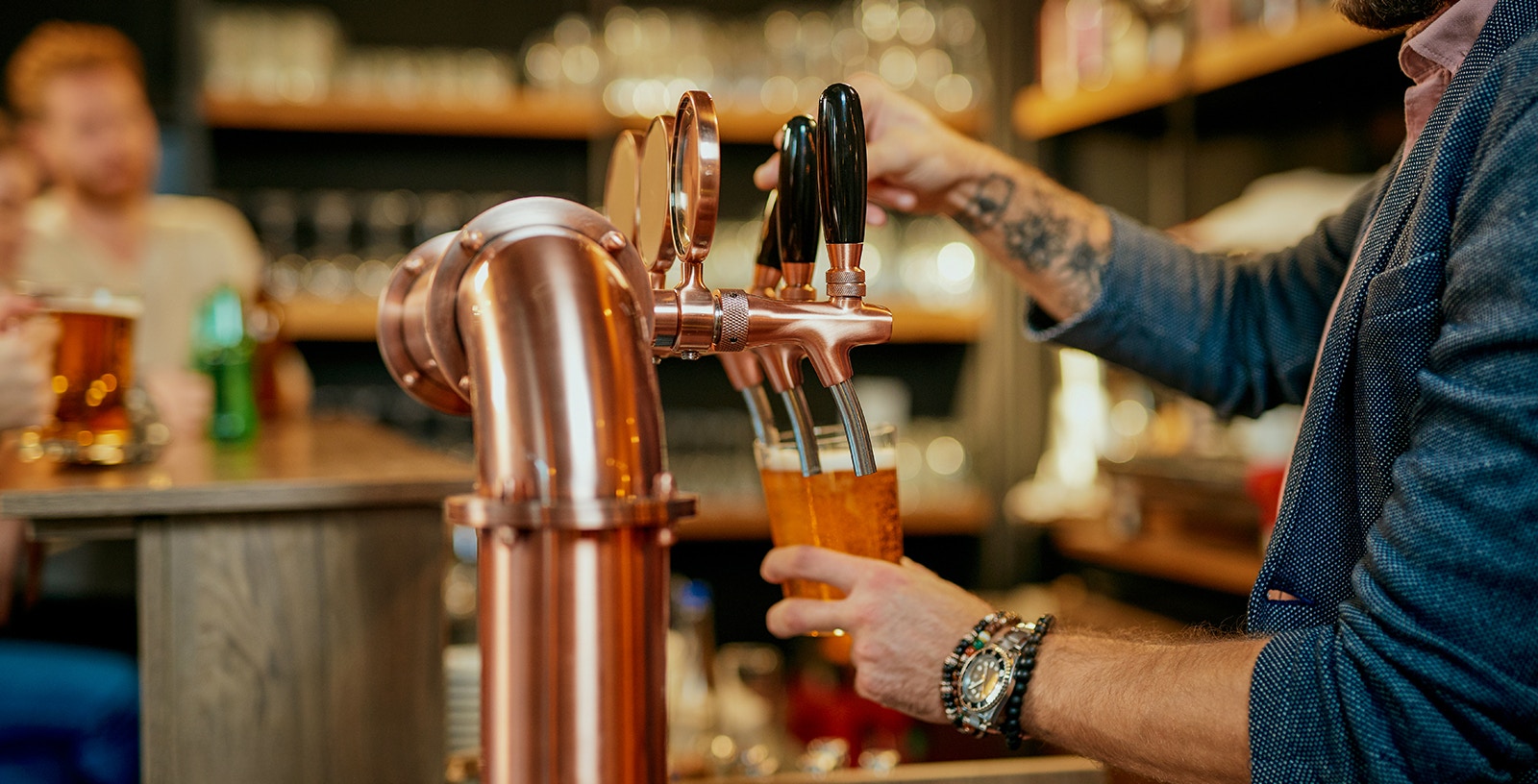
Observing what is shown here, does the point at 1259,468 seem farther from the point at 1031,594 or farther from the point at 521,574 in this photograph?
the point at 521,574

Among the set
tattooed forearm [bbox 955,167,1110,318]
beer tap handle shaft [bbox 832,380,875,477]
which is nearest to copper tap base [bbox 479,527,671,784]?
beer tap handle shaft [bbox 832,380,875,477]

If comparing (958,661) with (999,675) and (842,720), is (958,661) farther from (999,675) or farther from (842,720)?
(842,720)

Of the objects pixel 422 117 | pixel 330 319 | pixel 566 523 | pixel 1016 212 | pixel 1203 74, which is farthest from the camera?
pixel 422 117

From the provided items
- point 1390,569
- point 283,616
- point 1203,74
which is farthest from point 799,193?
point 1203,74

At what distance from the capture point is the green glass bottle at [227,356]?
1.78 meters

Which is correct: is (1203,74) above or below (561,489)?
above

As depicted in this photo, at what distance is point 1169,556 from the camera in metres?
2.64

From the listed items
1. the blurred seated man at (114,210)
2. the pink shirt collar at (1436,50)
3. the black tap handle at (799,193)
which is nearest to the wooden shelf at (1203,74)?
the pink shirt collar at (1436,50)

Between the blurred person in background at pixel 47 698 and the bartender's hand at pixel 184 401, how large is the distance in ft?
1.35

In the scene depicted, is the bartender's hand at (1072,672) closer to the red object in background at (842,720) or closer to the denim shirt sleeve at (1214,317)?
the denim shirt sleeve at (1214,317)

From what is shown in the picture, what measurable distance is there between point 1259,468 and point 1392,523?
5.57ft

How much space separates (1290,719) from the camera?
629mm

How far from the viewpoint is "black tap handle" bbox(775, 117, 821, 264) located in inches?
25.0

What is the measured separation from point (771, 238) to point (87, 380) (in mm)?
874
